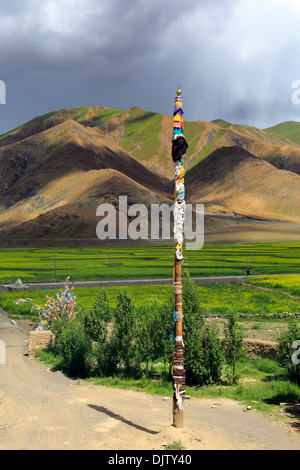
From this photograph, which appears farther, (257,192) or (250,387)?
(257,192)

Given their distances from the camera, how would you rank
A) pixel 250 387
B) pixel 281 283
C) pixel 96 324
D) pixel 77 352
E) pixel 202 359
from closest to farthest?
pixel 250 387 < pixel 202 359 < pixel 77 352 < pixel 96 324 < pixel 281 283

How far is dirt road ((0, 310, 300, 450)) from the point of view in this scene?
13.0 m

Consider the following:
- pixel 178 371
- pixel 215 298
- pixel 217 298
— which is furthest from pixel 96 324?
pixel 217 298

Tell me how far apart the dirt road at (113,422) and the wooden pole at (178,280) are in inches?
32.3

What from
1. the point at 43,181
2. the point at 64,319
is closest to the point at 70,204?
the point at 43,181

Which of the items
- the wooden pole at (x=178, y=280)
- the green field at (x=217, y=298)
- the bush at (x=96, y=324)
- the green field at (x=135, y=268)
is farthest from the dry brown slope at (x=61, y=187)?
the wooden pole at (x=178, y=280)

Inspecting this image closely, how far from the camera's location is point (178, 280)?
541 inches

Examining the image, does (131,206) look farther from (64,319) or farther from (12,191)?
(64,319)

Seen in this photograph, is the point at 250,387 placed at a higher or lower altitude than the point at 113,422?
lower

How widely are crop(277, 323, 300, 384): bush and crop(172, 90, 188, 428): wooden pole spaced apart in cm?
783

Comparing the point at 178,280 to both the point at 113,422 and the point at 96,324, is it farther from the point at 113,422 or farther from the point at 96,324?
the point at 96,324

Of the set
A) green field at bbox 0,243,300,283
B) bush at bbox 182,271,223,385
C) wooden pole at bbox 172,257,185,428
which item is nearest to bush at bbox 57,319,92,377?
bush at bbox 182,271,223,385

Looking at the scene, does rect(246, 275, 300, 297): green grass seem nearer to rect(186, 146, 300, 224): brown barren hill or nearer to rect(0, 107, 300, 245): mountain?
rect(0, 107, 300, 245): mountain

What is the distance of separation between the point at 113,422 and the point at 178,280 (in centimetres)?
513
